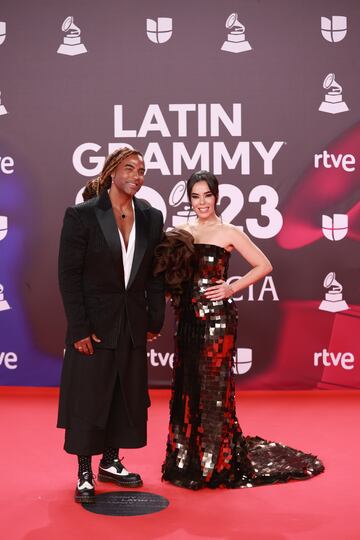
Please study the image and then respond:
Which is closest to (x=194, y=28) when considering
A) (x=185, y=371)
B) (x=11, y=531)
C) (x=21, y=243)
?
(x=21, y=243)

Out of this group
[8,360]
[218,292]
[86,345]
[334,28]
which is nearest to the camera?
[86,345]

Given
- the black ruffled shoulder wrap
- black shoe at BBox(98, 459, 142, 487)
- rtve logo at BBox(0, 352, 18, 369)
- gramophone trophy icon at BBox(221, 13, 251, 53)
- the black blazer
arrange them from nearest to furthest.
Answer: the black blazer, the black ruffled shoulder wrap, black shoe at BBox(98, 459, 142, 487), gramophone trophy icon at BBox(221, 13, 251, 53), rtve logo at BBox(0, 352, 18, 369)

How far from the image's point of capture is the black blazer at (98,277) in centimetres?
333

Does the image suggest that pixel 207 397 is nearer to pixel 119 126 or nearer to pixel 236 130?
pixel 236 130

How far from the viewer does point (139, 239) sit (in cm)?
347

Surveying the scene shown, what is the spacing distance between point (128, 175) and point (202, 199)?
47 centimetres

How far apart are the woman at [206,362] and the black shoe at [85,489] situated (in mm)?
459

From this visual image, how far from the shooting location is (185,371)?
378 centimetres

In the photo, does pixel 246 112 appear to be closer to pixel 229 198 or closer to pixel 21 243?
pixel 229 198

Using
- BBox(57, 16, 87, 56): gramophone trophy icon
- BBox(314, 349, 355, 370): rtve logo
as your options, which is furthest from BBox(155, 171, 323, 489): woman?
BBox(57, 16, 87, 56): gramophone trophy icon

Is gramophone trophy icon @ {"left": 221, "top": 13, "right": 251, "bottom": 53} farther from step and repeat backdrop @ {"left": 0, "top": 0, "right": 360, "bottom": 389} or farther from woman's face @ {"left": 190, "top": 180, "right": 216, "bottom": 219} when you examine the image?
woman's face @ {"left": 190, "top": 180, "right": 216, "bottom": 219}

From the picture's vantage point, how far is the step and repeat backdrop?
5.98 meters

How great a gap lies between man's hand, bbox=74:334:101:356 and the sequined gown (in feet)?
1.87

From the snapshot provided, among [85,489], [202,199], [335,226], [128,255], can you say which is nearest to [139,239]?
[128,255]
